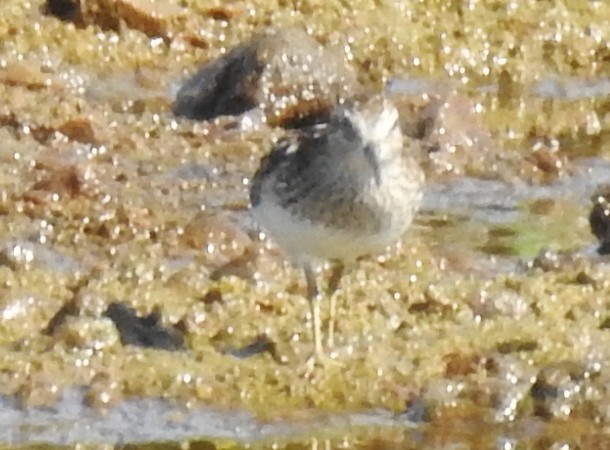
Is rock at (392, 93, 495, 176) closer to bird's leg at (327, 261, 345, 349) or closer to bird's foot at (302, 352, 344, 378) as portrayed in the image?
bird's leg at (327, 261, 345, 349)

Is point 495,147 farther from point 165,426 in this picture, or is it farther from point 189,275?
point 165,426

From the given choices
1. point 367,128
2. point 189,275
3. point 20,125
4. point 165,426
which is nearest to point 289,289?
point 189,275

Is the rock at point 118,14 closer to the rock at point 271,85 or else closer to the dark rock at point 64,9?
the dark rock at point 64,9

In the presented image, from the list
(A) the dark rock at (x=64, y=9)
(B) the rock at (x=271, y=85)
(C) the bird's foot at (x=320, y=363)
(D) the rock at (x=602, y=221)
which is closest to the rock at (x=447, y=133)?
(B) the rock at (x=271, y=85)

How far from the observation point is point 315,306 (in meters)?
7.88

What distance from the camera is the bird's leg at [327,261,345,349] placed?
7.77 metres

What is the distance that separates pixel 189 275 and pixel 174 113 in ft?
10.6

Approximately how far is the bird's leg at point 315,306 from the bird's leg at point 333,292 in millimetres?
52

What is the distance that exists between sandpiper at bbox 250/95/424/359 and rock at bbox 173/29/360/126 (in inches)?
135

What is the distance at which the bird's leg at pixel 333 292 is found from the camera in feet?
25.5

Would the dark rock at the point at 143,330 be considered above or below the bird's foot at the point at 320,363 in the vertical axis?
below

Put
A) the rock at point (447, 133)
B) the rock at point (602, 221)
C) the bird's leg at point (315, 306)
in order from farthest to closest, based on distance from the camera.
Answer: the rock at point (447, 133) → the rock at point (602, 221) → the bird's leg at point (315, 306)

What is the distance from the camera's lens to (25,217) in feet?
30.2

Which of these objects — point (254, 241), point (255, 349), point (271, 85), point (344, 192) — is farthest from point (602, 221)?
point (271, 85)
